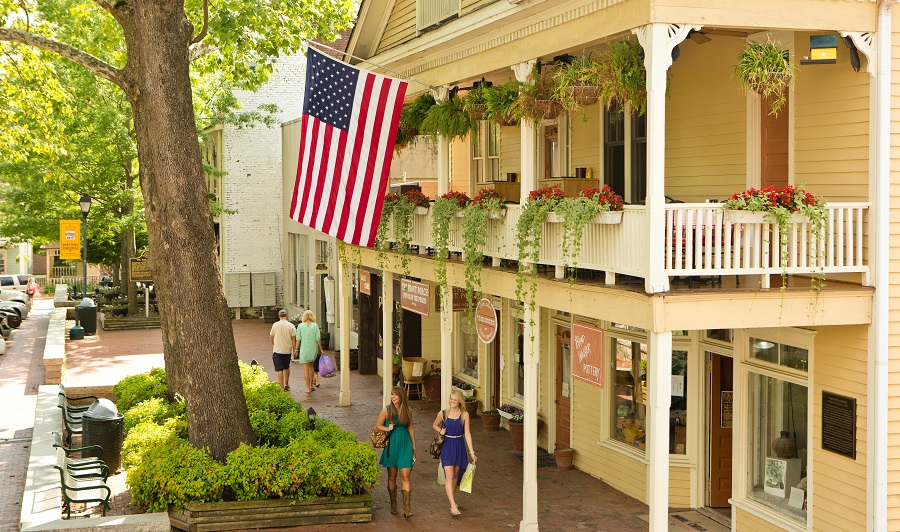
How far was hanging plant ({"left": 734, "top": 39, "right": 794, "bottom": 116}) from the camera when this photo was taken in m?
10.5

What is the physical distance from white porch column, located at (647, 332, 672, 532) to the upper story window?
25.4 feet

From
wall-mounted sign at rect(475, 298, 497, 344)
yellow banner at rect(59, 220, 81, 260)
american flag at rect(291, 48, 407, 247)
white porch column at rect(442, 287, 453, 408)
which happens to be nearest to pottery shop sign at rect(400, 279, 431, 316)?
white porch column at rect(442, 287, 453, 408)

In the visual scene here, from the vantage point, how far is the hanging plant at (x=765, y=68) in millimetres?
10461

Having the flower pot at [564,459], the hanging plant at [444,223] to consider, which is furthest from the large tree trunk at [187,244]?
the flower pot at [564,459]

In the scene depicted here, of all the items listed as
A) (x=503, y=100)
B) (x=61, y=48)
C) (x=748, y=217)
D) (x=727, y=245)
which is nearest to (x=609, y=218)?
(x=727, y=245)

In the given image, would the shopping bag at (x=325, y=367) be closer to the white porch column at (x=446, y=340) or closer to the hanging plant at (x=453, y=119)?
the white porch column at (x=446, y=340)

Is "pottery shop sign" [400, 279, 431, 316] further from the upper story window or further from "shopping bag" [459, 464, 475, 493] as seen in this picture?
"shopping bag" [459, 464, 475, 493]

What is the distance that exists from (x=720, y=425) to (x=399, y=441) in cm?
410

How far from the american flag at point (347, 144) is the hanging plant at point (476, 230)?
4.45 feet

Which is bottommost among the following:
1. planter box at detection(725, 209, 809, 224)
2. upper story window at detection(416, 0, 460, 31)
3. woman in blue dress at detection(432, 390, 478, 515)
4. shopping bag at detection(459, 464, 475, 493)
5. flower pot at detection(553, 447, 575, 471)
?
flower pot at detection(553, 447, 575, 471)

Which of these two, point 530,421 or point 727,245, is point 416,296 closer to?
point 530,421

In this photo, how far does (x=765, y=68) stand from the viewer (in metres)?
10.5

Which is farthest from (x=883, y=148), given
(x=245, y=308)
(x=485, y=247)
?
(x=245, y=308)

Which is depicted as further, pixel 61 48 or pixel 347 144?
pixel 61 48
